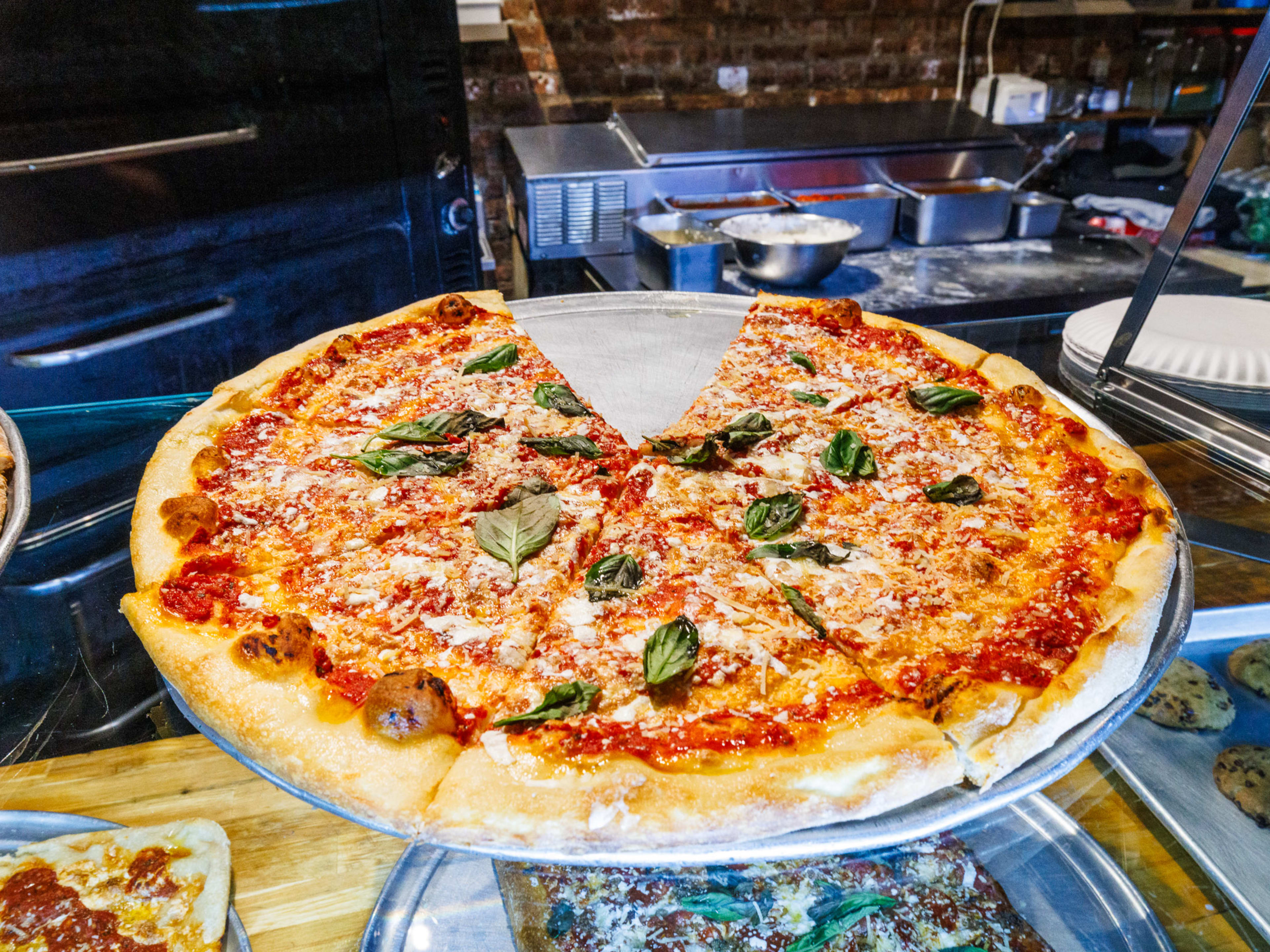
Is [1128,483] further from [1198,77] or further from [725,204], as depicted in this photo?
[1198,77]

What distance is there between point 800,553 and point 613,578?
0.40 meters

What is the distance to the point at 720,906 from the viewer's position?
4.26 ft

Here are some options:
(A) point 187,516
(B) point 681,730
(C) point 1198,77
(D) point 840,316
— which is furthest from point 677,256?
(C) point 1198,77

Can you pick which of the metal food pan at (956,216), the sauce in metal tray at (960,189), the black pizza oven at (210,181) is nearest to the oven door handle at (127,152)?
the black pizza oven at (210,181)

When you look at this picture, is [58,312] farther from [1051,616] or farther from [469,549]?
[1051,616]

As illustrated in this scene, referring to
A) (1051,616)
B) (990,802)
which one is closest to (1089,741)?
(990,802)

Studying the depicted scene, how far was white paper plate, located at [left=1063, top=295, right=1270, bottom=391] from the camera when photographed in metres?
1.92

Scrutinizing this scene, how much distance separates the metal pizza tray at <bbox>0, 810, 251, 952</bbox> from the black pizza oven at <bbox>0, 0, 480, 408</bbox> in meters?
2.32

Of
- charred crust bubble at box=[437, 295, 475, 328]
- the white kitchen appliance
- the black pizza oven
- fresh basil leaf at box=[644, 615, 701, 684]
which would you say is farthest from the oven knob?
the white kitchen appliance

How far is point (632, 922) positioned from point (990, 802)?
559 mm

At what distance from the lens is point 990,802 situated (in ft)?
3.81

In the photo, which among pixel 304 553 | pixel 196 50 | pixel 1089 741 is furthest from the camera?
pixel 196 50

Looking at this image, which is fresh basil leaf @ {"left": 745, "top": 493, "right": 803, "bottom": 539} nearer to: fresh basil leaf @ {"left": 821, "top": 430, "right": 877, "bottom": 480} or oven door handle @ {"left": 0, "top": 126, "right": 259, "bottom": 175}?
fresh basil leaf @ {"left": 821, "top": 430, "right": 877, "bottom": 480}

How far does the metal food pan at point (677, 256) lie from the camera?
153 inches
